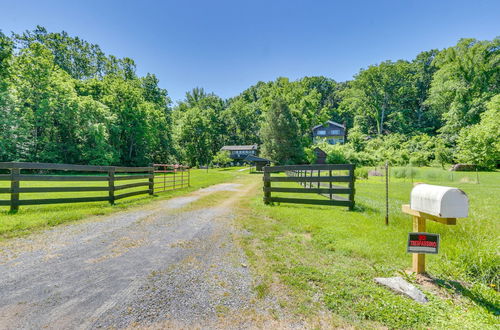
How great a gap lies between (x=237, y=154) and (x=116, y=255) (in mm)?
63175

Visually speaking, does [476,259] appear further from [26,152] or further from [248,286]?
[26,152]

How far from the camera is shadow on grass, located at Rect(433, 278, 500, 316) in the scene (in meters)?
2.47

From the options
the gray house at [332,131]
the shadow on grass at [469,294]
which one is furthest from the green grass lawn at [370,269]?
the gray house at [332,131]

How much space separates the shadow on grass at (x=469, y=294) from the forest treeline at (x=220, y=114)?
32.8 meters

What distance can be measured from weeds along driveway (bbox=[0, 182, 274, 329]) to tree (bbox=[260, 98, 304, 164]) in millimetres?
42531

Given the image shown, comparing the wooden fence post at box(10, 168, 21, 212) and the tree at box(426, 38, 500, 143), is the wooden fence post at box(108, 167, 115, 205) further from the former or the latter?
the tree at box(426, 38, 500, 143)

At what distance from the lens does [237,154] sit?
66.8 metres

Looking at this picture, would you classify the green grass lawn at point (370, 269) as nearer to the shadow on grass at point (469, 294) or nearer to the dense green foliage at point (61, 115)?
the shadow on grass at point (469, 294)

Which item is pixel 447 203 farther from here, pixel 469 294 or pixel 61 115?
pixel 61 115

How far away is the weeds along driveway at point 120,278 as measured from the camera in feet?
7.41

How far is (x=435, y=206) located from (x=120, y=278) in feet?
14.1

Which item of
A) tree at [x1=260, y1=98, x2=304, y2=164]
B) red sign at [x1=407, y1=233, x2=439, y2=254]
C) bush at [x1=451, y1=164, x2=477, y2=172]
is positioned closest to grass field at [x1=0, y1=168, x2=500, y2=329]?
red sign at [x1=407, y1=233, x2=439, y2=254]

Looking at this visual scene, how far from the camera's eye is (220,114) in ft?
247

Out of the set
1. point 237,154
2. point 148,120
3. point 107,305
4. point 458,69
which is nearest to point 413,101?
point 458,69
